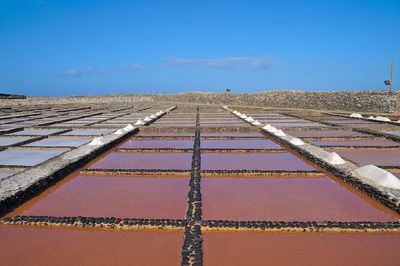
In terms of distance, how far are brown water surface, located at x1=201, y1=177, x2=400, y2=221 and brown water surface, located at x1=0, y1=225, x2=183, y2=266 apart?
0.57 meters

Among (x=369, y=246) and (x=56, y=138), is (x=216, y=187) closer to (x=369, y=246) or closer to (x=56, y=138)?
(x=369, y=246)

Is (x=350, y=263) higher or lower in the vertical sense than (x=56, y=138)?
lower

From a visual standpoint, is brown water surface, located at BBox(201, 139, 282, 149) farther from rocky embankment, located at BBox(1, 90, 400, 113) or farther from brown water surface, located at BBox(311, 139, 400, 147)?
rocky embankment, located at BBox(1, 90, 400, 113)

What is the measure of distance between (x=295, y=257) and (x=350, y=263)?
1.04 ft

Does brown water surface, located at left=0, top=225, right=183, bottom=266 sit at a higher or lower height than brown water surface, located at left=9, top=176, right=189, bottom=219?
lower

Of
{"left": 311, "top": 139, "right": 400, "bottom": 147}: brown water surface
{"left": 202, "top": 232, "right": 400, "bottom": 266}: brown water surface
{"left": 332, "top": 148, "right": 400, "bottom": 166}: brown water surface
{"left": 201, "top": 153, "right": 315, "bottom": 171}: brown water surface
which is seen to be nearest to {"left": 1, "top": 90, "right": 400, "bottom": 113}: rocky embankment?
{"left": 311, "top": 139, "right": 400, "bottom": 147}: brown water surface

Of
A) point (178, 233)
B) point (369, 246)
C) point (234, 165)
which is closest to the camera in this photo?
point (369, 246)

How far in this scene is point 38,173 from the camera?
362 cm

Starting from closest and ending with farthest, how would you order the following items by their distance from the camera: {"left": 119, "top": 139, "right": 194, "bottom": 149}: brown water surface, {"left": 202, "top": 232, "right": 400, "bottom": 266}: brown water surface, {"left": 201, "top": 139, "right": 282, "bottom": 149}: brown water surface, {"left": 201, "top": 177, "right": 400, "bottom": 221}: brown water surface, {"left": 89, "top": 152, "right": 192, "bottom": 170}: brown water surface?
{"left": 202, "top": 232, "right": 400, "bottom": 266}: brown water surface < {"left": 201, "top": 177, "right": 400, "bottom": 221}: brown water surface < {"left": 89, "top": 152, "right": 192, "bottom": 170}: brown water surface < {"left": 201, "top": 139, "right": 282, "bottom": 149}: brown water surface < {"left": 119, "top": 139, "right": 194, "bottom": 149}: brown water surface

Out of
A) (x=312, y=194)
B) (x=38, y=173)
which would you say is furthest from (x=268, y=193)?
(x=38, y=173)

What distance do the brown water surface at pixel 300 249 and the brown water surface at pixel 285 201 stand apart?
0.97 ft

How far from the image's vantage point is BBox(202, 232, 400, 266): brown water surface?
2045 mm

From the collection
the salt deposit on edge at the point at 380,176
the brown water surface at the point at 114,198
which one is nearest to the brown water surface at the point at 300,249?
the brown water surface at the point at 114,198

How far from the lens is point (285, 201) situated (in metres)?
3.09
